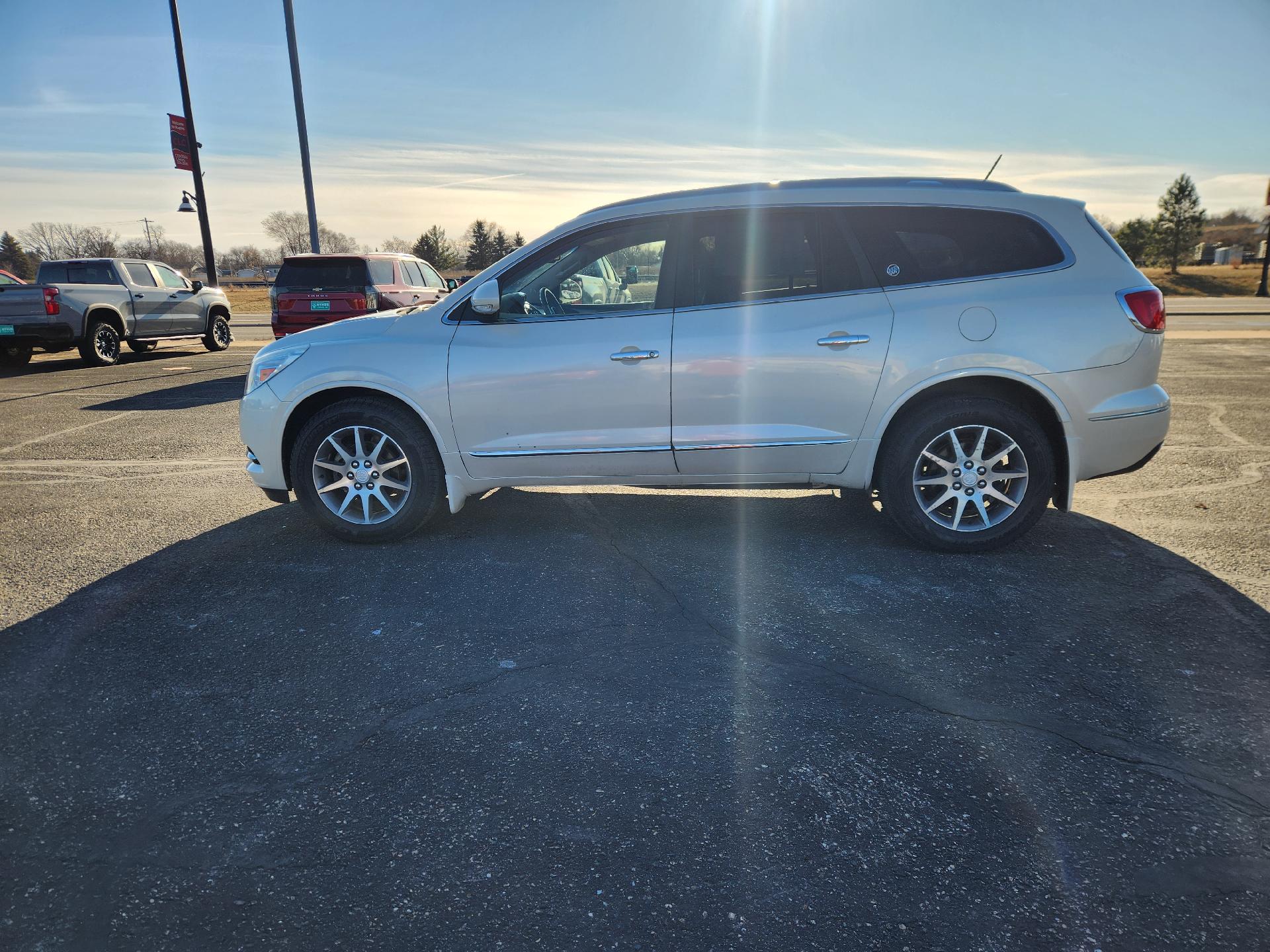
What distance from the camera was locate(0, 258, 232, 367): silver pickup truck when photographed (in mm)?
14039

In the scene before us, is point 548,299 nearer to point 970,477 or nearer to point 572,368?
point 572,368

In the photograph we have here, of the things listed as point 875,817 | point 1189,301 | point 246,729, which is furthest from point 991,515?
point 1189,301

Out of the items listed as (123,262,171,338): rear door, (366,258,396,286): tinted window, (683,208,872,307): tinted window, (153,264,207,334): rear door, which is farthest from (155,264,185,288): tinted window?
(683,208,872,307): tinted window

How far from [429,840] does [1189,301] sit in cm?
4154

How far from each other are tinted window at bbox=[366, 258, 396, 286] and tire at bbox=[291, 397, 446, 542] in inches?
335

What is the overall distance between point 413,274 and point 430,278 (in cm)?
83

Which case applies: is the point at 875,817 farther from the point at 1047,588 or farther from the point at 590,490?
the point at 590,490

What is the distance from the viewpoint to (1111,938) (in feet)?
6.59

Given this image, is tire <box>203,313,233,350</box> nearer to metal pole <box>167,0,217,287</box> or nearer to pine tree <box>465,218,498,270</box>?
metal pole <box>167,0,217,287</box>

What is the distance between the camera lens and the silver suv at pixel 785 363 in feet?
14.6

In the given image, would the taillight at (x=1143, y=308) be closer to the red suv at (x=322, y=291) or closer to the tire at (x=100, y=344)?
the red suv at (x=322, y=291)

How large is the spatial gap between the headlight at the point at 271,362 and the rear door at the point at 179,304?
13.5 meters

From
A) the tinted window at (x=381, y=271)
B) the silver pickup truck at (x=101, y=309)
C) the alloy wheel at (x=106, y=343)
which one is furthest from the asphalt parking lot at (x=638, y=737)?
the alloy wheel at (x=106, y=343)

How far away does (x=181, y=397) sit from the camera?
11.0 metres
